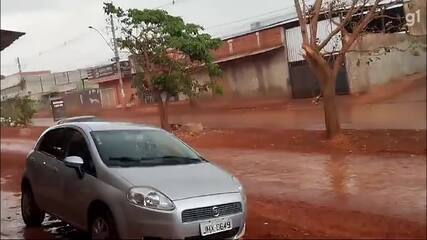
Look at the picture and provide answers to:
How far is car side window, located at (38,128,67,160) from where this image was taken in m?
2.87

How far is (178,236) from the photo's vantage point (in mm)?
2217

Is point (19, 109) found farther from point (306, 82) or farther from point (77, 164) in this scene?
point (306, 82)

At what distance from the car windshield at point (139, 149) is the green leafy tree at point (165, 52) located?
635mm

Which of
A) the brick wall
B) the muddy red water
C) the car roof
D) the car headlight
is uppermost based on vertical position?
the brick wall

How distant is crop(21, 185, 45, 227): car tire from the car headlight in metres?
1.19

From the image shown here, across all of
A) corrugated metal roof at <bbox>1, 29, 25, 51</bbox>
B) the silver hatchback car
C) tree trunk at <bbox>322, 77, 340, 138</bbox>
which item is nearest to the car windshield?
the silver hatchback car

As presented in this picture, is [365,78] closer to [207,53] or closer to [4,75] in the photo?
[207,53]

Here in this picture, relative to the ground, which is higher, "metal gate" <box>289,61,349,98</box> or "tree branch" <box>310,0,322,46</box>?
"tree branch" <box>310,0,322,46</box>

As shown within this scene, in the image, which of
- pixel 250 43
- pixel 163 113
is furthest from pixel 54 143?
pixel 250 43

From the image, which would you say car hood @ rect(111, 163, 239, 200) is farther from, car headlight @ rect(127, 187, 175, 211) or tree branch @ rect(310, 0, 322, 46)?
tree branch @ rect(310, 0, 322, 46)

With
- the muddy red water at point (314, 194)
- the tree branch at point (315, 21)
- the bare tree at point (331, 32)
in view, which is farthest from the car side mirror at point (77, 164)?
the tree branch at point (315, 21)

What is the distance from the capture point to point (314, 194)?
435 centimetres

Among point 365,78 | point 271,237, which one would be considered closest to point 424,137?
point 365,78

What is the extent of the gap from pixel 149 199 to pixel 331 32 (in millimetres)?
2249
